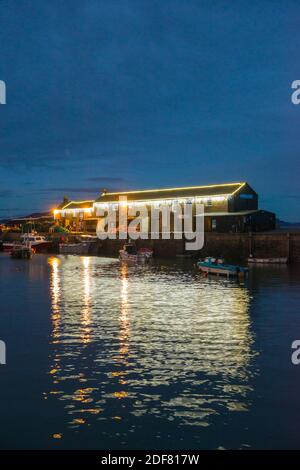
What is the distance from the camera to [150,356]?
787 inches

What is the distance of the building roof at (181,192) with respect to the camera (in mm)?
94562

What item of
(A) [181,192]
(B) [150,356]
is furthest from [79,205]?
(B) [150,356]

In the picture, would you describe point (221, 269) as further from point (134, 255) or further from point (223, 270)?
point (134, 255)

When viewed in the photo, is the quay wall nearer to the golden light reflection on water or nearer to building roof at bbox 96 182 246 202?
building roof at bbox 96 182 246 202

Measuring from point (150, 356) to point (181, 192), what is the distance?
279ft

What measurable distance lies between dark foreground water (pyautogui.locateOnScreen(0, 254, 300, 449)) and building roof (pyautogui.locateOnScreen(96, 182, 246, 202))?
60261 mm

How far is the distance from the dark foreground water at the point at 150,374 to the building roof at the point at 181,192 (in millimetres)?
60261

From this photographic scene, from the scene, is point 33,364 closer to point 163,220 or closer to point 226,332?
point 226,332

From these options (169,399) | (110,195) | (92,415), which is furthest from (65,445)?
(110,195)

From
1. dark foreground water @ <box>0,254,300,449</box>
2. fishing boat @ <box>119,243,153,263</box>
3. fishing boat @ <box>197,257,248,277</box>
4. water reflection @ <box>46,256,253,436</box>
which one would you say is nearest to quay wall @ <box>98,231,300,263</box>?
fishing boat @ <box>119,243,153,263</box>

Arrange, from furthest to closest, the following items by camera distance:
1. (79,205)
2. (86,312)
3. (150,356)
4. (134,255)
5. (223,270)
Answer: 1. (79,205)
2. (134,255)
3. (223,270)
4. (86,312)
5. (150,356)

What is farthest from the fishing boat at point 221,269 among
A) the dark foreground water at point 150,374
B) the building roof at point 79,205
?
the building roof at point 79,205

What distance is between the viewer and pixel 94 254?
108m

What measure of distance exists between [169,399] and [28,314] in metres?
16.8
